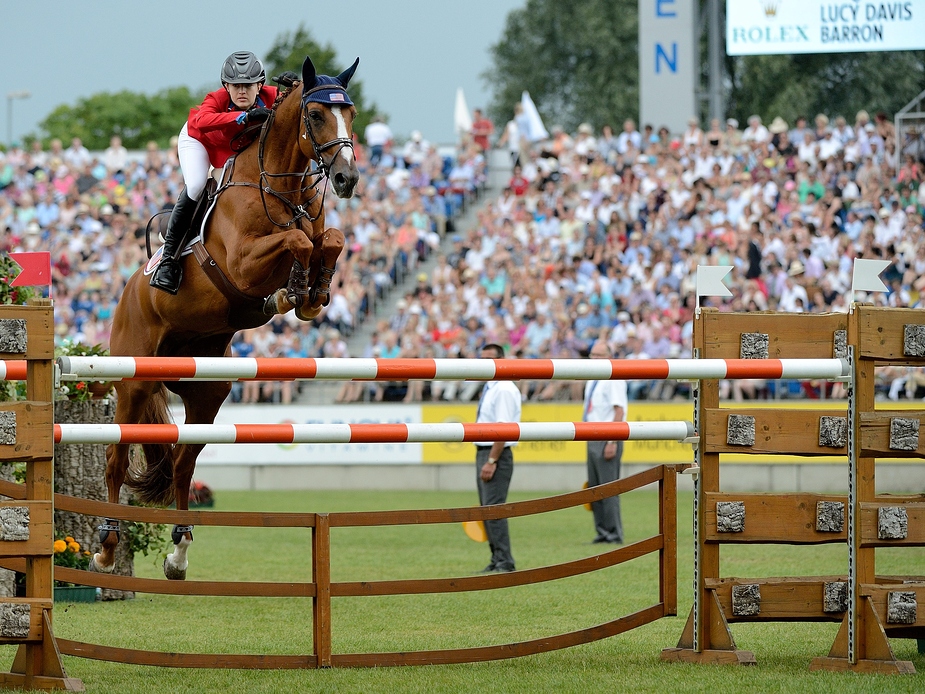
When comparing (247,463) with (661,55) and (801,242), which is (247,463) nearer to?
(801,242)

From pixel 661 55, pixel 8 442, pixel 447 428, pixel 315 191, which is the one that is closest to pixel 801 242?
pixel 661 55

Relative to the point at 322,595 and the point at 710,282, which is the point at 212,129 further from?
the point at 710,282

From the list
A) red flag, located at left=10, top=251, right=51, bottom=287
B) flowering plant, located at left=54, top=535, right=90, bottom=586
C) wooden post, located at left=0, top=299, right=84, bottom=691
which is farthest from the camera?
flowering plant, located at left=54, top=535, right=90, bottom=586

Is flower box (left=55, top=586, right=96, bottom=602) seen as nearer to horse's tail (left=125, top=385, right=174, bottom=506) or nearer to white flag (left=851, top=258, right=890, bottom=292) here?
horse's tail (left=125, top=385, right=174, bottom=506)

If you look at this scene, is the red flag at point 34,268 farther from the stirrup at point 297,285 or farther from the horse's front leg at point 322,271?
the horse's front leg at point 322,271

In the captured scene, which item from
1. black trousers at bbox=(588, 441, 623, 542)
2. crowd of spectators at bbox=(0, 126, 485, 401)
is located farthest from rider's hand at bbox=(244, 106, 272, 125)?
crowd of spectators at bbox=(0, 126, 485, 401)

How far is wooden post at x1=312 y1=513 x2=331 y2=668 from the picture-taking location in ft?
18.6

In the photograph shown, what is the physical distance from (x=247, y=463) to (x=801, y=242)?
31.0 feet

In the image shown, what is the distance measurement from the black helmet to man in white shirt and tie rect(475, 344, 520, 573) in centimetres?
378

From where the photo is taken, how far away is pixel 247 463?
2025cm

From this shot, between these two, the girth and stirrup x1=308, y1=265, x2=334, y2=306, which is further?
the girth

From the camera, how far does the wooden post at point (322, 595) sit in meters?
5.66

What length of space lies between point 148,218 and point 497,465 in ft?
41.9

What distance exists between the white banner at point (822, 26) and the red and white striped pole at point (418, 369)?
72.0ft
